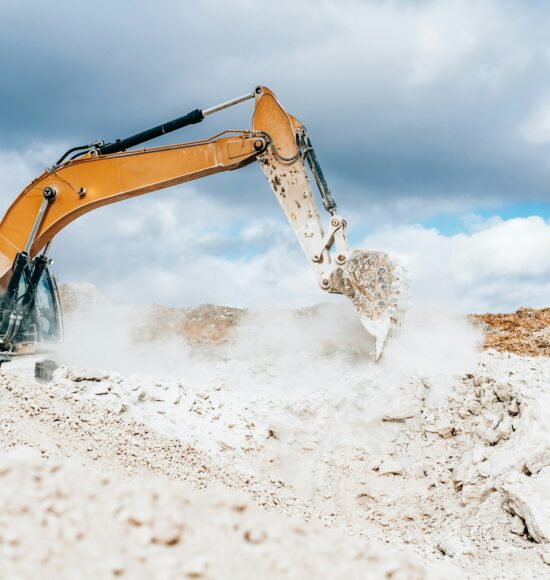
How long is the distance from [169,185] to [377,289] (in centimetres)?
313

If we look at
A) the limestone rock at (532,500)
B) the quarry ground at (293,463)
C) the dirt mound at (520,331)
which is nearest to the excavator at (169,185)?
the quarry ground at (293,463)

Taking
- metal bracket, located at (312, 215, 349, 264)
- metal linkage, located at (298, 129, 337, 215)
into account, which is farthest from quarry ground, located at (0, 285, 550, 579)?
metal linkage, located at (298, 129, 337, 215)

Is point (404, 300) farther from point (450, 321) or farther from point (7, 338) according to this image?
point (7, 338)

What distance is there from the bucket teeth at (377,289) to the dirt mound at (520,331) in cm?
333

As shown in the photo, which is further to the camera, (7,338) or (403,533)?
(7,338)

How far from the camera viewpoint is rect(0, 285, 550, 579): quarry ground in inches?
123

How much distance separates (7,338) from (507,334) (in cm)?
871

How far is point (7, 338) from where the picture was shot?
850cm

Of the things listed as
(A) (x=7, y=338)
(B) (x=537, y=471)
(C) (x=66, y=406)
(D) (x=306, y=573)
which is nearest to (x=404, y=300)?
(B) (x=537, y=471)

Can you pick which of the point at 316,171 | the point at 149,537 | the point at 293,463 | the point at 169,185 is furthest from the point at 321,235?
the point at 149,537

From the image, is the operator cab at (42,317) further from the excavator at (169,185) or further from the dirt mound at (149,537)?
the dirt mound at (149,537)

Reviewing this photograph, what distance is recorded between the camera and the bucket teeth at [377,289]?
27.5 ft

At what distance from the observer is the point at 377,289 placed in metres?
8.45

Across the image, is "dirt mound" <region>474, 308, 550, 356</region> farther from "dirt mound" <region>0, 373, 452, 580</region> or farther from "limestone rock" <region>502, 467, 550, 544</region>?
"dirt mound" <region>0, 373, 452, 580</region>
